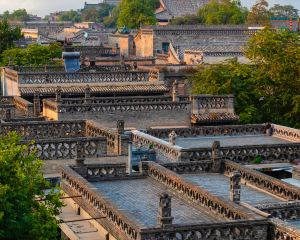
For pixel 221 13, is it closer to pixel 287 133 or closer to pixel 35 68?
pixel 35 68

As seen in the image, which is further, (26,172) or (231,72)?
(231,72)

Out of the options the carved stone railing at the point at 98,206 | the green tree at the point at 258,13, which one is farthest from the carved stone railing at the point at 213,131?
the green tree at the point at 258,13

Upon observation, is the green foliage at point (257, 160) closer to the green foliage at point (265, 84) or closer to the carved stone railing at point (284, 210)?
the carved stone railing at point (284, 210)

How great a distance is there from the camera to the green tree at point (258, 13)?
12055 centimetres

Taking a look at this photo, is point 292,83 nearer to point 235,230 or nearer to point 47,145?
point 47,145

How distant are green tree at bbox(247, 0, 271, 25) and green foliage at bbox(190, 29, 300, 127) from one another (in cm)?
7470

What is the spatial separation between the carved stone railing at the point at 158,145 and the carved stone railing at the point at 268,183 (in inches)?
107

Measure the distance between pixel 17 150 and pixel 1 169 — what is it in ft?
2.54

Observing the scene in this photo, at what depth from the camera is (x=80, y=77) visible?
40469 millimetres

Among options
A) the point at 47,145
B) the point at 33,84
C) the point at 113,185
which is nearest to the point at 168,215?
the point at 113,185

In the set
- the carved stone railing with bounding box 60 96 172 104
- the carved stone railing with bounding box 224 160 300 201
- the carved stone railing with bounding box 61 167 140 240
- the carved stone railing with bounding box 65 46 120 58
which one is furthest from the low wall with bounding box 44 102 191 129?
the carved stone railing with bounding box 65 46 120 58

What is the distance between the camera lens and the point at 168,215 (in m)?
15.3

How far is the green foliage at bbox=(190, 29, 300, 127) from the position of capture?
41.5m

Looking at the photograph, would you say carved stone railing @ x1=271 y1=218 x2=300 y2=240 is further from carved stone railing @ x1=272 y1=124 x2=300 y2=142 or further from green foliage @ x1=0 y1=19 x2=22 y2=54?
green foliage @ x1=0 y1=19 x2=22 y2=54
